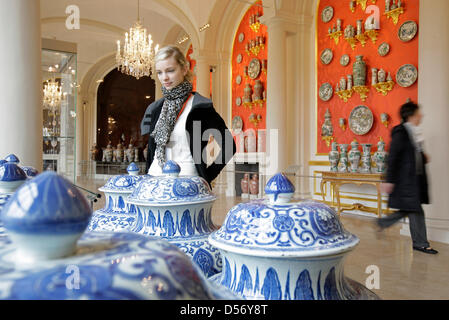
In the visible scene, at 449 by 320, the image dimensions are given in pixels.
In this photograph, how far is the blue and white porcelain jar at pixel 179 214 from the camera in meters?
1.04

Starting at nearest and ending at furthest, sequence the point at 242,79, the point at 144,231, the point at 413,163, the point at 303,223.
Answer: the point at 303,223, the point at 144,231, the point at 413,163, the point at 242,79

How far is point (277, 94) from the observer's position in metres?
8.72

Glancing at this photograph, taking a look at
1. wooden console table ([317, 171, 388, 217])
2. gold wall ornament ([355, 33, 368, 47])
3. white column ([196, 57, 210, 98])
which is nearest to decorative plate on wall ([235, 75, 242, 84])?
white column ([196, 57, 210, 98])

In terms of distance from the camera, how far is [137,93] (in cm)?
2334

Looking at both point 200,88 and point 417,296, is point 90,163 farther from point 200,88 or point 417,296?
point 417,296

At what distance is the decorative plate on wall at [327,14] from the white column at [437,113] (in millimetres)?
3302

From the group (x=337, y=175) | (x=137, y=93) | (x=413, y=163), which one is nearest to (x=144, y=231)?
(x=413, y=163)

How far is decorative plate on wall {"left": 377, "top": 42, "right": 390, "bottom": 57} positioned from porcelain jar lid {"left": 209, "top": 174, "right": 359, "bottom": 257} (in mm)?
7488

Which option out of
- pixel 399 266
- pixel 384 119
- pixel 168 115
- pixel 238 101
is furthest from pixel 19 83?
pixel 238 101

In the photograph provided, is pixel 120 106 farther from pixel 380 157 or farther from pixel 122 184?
pixel 122 184

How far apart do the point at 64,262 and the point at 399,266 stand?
449 centimetres

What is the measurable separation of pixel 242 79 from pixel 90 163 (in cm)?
1218

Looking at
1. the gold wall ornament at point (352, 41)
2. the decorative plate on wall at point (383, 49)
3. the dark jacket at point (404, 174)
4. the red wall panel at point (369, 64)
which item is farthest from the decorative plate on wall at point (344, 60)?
the dark jacket at point (404, 174)
